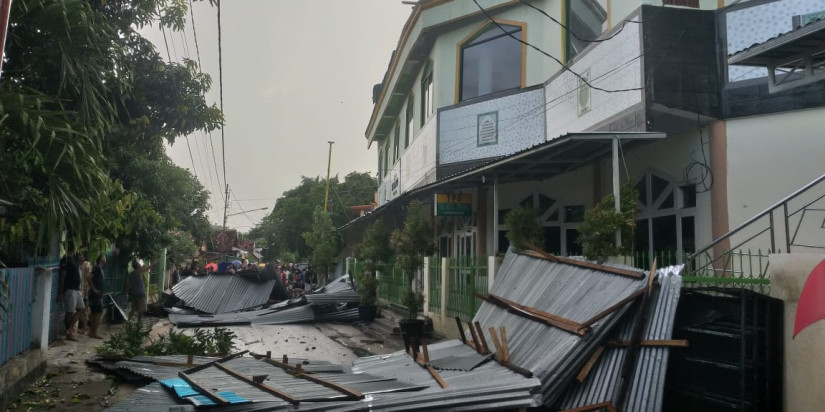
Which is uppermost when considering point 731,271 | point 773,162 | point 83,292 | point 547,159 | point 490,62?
point 490,62

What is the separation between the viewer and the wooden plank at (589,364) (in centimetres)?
572

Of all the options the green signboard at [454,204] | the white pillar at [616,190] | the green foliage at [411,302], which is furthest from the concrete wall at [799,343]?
the green signboard at [454,204]

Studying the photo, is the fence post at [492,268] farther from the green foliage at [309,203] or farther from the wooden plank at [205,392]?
the green foliage at [309,203]

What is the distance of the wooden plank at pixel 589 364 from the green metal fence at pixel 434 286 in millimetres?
6783

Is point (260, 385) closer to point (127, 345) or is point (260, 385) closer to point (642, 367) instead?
point (642, 367)

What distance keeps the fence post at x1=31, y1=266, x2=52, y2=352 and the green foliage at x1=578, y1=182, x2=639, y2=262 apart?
7550mm

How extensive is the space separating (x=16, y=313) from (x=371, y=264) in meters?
8.76

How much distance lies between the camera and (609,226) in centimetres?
818

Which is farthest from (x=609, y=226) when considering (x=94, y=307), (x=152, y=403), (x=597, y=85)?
(x=94, y=307)

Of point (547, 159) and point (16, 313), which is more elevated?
point (547, 159)

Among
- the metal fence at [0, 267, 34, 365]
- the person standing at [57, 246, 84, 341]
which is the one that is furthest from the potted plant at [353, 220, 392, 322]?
the metal fence at [0, 267, 34, 365]

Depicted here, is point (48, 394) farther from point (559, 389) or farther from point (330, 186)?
point (330, 186)

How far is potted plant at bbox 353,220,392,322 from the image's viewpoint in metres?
15.3

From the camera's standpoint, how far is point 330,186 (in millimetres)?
48250
